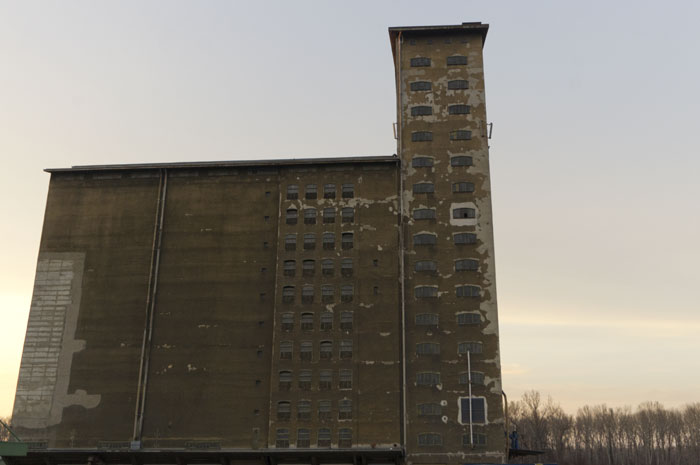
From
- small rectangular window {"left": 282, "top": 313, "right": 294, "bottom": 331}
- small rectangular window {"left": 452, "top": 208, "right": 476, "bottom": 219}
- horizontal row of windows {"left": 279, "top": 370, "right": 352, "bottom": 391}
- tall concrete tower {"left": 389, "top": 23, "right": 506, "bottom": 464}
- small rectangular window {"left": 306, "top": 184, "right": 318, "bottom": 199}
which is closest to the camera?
tall concrete tower {"left": 389, "top": 23, "right": 506, "bottom": 464}

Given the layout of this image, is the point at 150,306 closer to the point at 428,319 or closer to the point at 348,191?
the point at 348,191

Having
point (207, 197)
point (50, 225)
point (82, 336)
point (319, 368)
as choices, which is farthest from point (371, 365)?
point (50, 225)

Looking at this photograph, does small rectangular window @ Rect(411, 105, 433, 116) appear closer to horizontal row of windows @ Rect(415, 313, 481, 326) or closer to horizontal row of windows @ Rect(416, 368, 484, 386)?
horizontal row of windows @ Rect(415, 313, 481, 326)

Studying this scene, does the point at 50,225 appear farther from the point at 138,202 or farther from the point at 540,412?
the point at 540,412

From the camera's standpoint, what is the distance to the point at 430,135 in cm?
A: 6375

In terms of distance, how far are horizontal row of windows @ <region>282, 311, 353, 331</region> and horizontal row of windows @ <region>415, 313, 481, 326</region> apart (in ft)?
20.1

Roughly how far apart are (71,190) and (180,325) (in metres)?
18.6

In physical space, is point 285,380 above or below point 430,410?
above

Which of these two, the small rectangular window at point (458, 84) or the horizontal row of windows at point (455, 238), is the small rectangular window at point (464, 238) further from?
the small rectangular window at point (458, 84)

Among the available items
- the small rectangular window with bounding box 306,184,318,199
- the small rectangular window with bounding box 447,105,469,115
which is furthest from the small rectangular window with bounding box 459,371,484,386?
the small rectangular window with bounding box 447,105,469,115

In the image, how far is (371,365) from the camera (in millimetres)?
Answer: 56938

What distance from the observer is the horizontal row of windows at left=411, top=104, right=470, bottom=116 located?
211ft

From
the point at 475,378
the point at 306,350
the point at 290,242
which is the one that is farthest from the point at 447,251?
the point at 306,350

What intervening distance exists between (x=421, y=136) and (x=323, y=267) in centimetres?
1605
